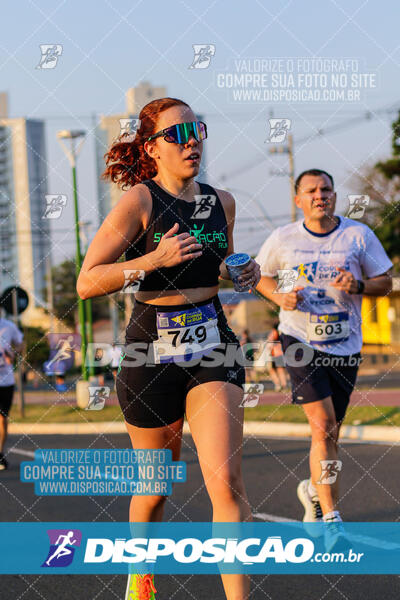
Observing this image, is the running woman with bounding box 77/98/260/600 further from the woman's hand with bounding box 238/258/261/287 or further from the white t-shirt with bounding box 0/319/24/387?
the white t-shirt with bounding box 0/319/24/387

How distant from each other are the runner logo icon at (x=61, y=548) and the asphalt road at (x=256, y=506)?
0.69 feet

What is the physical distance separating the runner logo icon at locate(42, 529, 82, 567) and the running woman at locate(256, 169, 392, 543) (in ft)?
4.39

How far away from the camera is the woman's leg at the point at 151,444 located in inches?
135

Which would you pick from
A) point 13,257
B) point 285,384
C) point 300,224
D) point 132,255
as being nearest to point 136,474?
point 132,255

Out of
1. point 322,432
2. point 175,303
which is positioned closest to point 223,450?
point 175,303

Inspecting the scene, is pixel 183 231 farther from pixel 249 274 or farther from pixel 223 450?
pixel 223 450

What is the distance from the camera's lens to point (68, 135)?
14961mm

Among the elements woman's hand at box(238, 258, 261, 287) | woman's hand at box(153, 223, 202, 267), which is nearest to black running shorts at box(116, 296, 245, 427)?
woman's hand at box(238, 258, 261, 287)

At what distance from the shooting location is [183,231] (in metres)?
3.42

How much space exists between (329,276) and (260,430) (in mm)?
6822

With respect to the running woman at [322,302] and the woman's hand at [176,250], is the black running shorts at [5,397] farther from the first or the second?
the woman's hand at [176,250]

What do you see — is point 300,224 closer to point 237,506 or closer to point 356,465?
point 237,506

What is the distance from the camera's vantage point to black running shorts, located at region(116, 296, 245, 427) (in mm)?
3400

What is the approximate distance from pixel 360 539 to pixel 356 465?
2.95 metres
